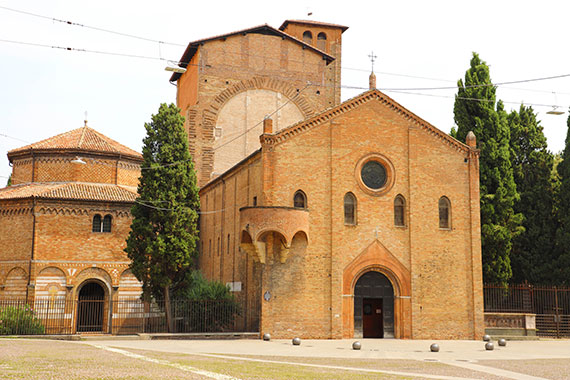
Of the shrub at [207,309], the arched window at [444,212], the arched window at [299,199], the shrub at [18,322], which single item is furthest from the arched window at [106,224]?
the arched window at [444,212]

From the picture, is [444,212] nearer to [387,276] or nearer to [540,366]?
[387,276]

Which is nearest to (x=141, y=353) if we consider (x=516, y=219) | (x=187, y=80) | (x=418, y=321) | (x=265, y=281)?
(x=265, y=281)

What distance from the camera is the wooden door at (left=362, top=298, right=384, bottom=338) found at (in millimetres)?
25188

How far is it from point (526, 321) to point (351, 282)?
8.42m

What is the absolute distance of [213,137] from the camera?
3712 cm

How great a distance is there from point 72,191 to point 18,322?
10.2m

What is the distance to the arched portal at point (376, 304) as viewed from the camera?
25.1 m

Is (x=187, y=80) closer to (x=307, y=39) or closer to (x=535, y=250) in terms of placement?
(x=307, y=39)

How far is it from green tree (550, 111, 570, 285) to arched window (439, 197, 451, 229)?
27.2 ft

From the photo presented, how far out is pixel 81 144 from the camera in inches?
1463

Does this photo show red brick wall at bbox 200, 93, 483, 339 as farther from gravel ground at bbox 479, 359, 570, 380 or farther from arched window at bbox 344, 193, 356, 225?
gravel ground at bbox 479, 359, 570, 380

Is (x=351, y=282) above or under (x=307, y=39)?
under

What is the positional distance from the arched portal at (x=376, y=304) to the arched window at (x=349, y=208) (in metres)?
2.30

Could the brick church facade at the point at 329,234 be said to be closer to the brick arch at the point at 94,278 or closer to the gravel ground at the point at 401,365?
the brick arch at the point at 94,278
